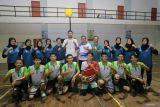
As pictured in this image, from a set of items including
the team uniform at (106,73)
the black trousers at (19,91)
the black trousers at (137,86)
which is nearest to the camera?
the black trousers at (19,91)

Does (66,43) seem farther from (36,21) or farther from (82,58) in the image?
(36,21)

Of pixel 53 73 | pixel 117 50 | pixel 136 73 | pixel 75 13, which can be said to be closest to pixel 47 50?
pixel 53 73

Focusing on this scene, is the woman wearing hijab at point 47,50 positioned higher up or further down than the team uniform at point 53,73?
higher up

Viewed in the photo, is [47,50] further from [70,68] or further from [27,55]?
[70,68]

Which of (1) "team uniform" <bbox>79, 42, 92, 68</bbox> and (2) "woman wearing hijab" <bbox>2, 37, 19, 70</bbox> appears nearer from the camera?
(2) "woman wearing hijab" <bbox>2, 37, 19, 70</bbox>

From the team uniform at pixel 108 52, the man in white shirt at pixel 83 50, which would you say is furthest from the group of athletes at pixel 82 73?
the man in white shirt at pixel 83 50

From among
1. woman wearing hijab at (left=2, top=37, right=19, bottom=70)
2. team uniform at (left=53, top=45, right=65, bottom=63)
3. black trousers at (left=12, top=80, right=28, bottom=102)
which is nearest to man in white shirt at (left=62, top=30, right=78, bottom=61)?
team uniform at (left=53, top=45, right=65, bottom=63)

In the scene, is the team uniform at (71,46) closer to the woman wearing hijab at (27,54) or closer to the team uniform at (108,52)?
the team uniform at (108,52)

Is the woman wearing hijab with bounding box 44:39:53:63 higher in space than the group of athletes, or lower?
higher

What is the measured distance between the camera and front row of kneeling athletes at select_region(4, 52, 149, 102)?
19.8 ft

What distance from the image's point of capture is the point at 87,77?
620 cm

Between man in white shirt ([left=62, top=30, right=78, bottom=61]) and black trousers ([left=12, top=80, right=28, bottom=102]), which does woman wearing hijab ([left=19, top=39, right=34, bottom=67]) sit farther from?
man in white shirt ([left=62, top=30, right=78, bottom=61])

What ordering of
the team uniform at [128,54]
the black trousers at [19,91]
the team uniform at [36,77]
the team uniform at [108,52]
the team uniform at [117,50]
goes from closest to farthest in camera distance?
the black trousers at [19,91] < the team uniform at [36,77] < the team uniform at [128,54] < the team uniform at [117,50] < the team uniform at [108,52]

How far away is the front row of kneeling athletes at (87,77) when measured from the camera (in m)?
6.04
